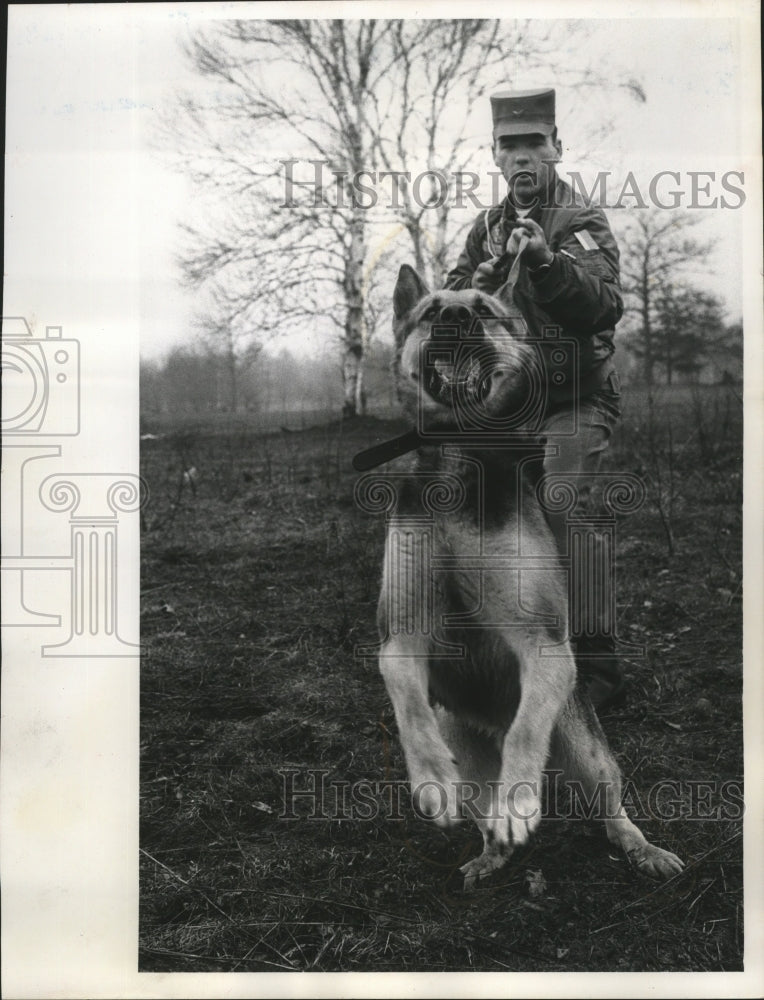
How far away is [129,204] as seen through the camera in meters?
3.03

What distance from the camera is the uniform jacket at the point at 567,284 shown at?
2.92 metres

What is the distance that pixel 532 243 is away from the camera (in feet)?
9.59

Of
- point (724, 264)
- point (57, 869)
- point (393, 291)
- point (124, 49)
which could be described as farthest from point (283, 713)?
point (124, 49)

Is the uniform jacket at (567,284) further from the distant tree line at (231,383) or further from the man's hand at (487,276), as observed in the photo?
the distant tree line at (231,383)

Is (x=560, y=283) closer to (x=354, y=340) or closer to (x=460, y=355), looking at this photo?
(x=460, y=355)

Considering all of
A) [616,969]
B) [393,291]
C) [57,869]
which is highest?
[393,291]

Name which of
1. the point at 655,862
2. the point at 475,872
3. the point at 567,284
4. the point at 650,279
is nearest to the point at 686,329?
the point at 650,279

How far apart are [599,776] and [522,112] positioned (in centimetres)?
248

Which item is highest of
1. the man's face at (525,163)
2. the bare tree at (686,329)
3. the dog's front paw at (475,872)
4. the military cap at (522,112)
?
the military cap at (522,112)

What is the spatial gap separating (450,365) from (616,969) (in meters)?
2.24

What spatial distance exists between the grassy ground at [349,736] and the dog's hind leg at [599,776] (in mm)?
55

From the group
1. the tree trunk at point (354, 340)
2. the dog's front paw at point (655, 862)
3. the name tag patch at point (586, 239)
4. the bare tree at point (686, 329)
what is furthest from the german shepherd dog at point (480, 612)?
the bare tree at point (686, 329)

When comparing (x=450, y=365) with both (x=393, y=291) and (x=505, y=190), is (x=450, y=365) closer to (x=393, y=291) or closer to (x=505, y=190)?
(x=393, y=291)

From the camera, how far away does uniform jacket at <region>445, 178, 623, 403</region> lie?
2.92 m
